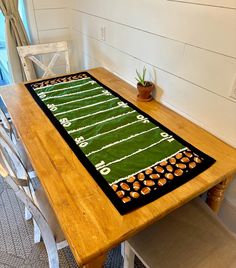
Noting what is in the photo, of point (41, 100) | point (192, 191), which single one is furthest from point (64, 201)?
point (41, 100)

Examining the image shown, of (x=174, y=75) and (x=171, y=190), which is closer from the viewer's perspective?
(x=171, y=190)

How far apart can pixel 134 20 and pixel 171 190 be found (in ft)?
3.46

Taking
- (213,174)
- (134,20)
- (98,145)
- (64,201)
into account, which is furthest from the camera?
(134,20)

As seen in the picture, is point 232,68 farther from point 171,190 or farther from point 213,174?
point 171,190

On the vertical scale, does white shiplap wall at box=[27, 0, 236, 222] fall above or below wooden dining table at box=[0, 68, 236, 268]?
above

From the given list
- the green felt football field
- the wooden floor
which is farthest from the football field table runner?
the wooden floor

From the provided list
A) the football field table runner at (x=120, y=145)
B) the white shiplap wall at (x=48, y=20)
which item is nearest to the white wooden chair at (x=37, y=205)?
the football field table runner at (x=120, y=145)

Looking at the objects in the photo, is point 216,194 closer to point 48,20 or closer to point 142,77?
point 142,77

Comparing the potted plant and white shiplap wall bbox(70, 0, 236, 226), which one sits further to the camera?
the potted plant

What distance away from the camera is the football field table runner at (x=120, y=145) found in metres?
0.86

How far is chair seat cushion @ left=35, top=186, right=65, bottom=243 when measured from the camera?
106cm

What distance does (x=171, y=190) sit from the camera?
85 centimetres

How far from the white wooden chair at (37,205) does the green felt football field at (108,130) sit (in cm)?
29

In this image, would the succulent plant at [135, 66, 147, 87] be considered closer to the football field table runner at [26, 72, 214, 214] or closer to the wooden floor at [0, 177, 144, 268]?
the football field table runner at [26, 72, 214, 214]
